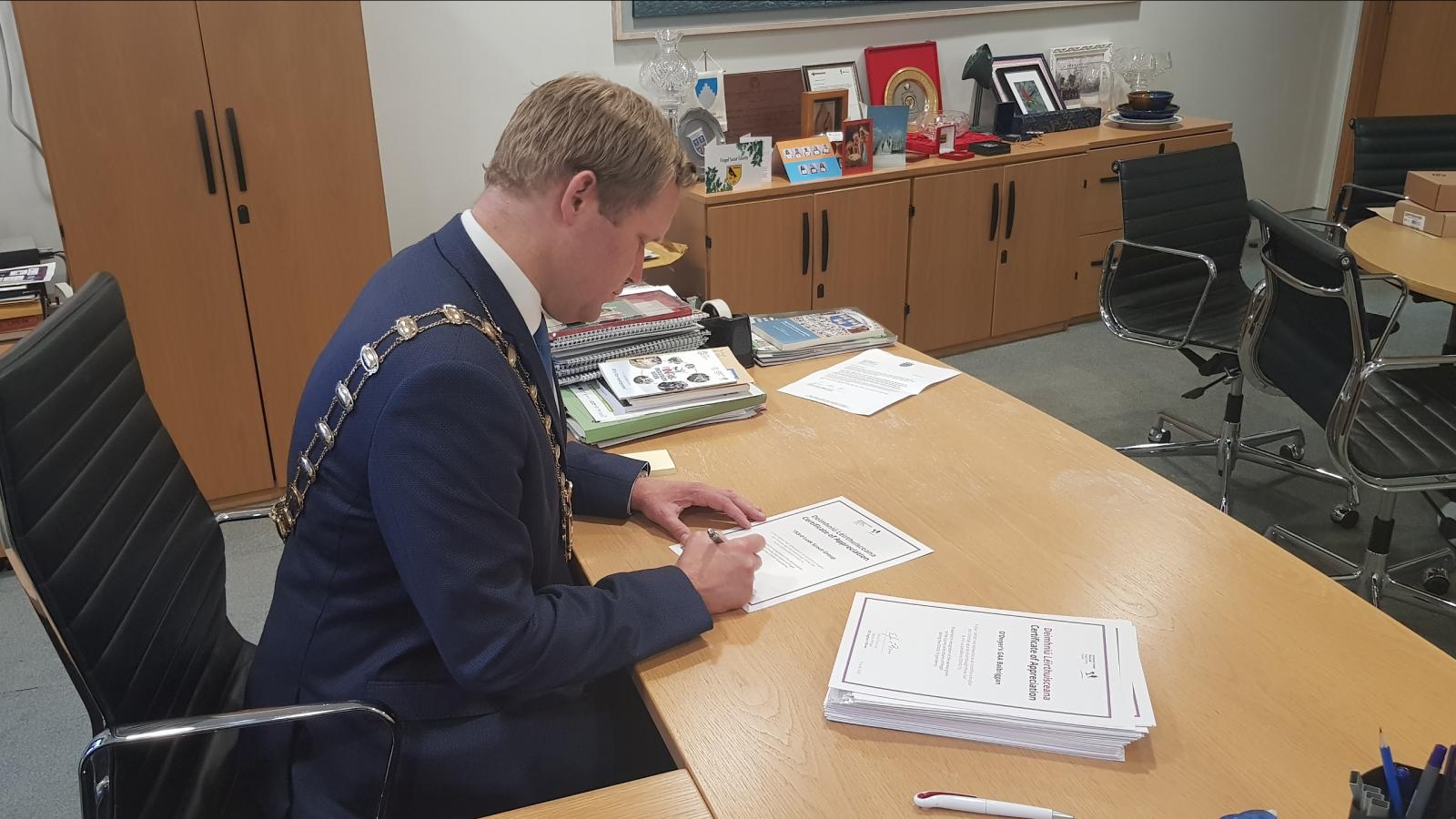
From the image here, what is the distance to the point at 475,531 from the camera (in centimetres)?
110

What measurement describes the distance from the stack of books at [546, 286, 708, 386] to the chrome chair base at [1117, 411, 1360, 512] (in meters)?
1.80

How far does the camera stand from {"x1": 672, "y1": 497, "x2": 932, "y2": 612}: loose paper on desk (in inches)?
53.3

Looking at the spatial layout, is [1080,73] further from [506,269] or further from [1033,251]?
[506,269]

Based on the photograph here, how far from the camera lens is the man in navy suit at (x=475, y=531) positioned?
1.10 m

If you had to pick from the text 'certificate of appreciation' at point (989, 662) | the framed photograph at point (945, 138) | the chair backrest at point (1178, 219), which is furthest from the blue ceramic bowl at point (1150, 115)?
the text 'certificate of appreciation' at point (989, 662)

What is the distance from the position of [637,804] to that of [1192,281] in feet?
9.73

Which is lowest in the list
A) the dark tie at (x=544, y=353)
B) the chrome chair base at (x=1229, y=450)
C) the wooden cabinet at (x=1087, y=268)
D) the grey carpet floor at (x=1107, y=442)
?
the grey carpet floor at (x=1107, y=442)

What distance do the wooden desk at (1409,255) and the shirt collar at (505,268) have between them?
2231 millimetres

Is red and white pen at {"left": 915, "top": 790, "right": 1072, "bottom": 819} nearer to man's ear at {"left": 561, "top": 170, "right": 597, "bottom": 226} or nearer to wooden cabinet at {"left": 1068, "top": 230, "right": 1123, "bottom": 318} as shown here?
man's ear at {"left": 561, "top": 170, "right": 597, "bottom": 226}

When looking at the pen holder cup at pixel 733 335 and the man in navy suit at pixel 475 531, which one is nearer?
the man in navy suit at pixel 475 531

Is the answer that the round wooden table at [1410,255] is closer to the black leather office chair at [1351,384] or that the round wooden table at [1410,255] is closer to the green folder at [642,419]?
the black leather office chair at [1351,384]

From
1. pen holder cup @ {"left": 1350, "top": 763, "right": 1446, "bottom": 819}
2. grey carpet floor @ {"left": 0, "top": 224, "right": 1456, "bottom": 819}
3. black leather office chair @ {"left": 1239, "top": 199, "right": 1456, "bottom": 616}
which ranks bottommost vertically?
A: grey carpet floor @ {"left": 0, "top": 224, "right": 1456, "bottom": 819}

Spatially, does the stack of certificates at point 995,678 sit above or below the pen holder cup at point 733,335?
below

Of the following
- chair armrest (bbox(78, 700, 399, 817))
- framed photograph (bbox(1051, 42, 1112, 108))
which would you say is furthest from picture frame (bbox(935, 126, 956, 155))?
chair armrest (bbox(78, 700, 399, 817))
